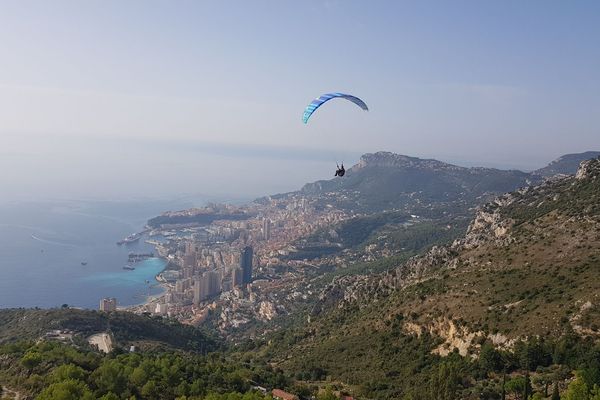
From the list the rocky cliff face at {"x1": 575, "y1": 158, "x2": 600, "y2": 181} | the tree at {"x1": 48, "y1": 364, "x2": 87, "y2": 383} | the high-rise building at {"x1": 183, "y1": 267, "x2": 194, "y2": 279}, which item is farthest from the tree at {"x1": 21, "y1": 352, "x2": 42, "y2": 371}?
the high-rise building at {"x1": 183, "y1": 267, "x2": 194, "y2": 279}

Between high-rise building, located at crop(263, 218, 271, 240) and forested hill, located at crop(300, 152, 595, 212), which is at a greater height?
forested hill, located at crop(300, 152, 595, 212)

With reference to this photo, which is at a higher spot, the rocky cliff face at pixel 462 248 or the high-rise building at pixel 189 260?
the rocky cliff face at pixel 462 248

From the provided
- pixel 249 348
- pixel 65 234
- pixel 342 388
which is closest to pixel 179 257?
pixel 65 234

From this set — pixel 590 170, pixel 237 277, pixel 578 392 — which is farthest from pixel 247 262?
pixel 578 392

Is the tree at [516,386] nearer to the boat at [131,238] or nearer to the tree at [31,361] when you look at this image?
the tree at [31,361]

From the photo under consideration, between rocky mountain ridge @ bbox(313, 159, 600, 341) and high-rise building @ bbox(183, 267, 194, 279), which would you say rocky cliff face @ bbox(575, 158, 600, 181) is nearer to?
rocky mountain ridge @ bbox(313, 159, 600, 341)

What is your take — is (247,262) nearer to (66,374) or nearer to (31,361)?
(31,361)

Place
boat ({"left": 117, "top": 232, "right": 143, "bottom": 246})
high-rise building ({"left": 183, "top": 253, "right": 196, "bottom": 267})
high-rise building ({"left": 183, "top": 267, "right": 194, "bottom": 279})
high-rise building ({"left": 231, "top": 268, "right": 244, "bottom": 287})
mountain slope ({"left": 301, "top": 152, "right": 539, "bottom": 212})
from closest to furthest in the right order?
high-rise building ({"left": 231, "top": 268, "right": 244, "bottom": 287}) < high-rise building ({"left": 183, "top": 267, "right": 194, "bottom": 279}) < high-rise building ({"left": 183, "top": 253, "right": 196, "bottom": 267}) < boat ({"left": 117, "top": 232, "right": 143, "bottom": 246}) < mountain slope ({"left": 301, "top": 152, "right": 539, "bottom": 212})

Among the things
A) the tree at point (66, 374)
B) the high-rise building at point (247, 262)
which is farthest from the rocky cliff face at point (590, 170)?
the high-rise building at point (247, 262)
